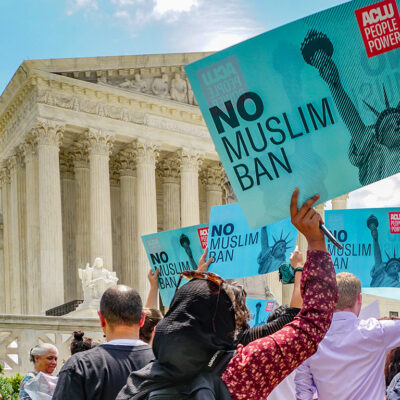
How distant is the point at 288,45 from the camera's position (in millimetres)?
4551

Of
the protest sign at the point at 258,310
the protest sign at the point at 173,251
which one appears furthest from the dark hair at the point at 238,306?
the protest sign at the point at 173,251

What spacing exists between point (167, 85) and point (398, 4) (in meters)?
36.2

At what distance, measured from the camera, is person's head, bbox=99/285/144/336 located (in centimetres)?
442

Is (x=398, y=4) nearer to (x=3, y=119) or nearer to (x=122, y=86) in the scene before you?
(x=122, y=86)

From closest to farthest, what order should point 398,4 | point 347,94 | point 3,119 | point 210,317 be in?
point 210,317 → point 398,4 → point 347,94 → point 3,119

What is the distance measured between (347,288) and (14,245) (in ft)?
111

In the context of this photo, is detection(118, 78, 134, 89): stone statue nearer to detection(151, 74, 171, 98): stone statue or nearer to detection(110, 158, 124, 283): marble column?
detection(151, 74, 171, 98): stone statue

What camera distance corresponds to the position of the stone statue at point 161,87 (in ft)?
130

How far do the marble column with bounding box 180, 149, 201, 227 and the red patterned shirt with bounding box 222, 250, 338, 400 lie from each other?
35.7 m

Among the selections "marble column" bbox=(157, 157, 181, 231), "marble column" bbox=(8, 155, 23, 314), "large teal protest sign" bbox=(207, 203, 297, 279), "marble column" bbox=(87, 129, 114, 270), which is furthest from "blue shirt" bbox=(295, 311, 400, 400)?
"marble column" bbox=(157, 157, 181, 231)

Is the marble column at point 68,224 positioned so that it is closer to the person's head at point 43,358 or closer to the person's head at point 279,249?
the person's head at point 279,249

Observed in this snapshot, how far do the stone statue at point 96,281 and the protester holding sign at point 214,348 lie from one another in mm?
27114

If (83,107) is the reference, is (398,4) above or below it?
below

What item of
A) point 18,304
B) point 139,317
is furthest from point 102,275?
point 139,317
